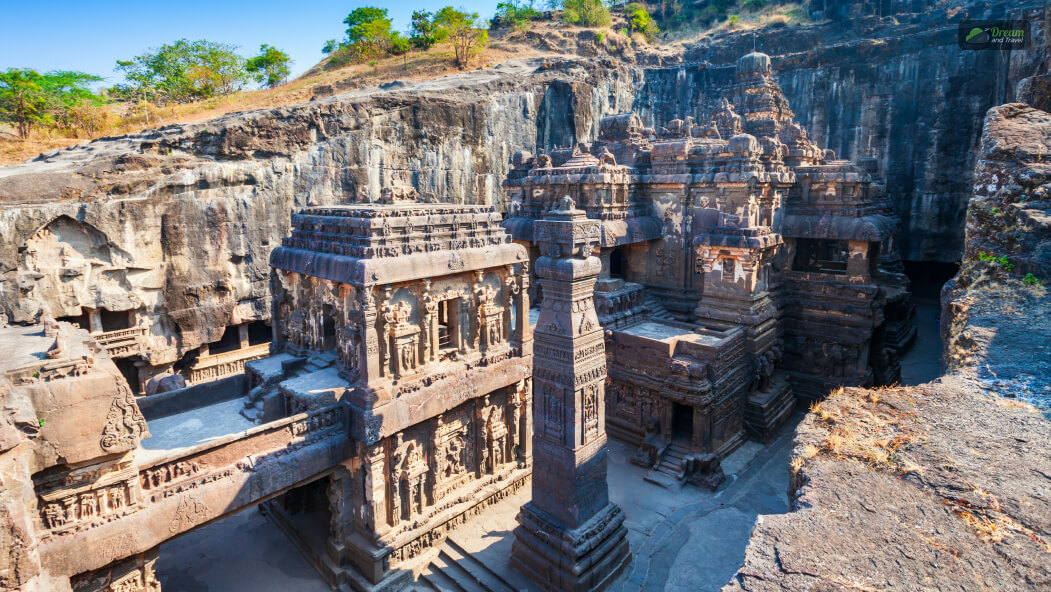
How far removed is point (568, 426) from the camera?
8477 mm

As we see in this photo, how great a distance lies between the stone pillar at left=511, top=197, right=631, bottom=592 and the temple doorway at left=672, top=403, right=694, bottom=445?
208 inches

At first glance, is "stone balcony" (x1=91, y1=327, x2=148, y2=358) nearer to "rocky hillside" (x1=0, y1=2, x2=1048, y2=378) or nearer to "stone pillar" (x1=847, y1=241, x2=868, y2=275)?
"rocky hillside" (x1=0, y1=2, x2=1048, y2=378)

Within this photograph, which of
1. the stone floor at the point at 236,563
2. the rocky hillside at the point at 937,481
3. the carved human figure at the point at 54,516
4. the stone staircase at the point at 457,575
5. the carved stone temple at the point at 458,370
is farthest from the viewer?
the stone floor at the point at 236,563

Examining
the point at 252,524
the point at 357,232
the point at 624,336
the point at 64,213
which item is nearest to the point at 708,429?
the point at 624,336

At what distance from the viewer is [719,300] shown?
15.7m

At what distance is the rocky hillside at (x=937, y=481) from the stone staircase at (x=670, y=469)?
722cm

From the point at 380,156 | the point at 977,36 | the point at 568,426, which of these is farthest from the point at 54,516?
the point at 977,36

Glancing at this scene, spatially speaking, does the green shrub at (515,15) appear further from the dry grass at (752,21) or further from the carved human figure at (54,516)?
the carved human figure at (54,516)

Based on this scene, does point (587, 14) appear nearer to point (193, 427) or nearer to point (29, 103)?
point (29, 103)

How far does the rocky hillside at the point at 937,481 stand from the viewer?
10.5ft

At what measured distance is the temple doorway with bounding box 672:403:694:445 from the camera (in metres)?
13.9

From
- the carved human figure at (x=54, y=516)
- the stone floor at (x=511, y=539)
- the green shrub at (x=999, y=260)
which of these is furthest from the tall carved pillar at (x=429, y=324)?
the green shrub at (x=999, y=260)

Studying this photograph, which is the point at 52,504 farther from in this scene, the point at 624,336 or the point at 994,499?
the point at 624,336

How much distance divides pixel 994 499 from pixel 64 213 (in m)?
21.9
